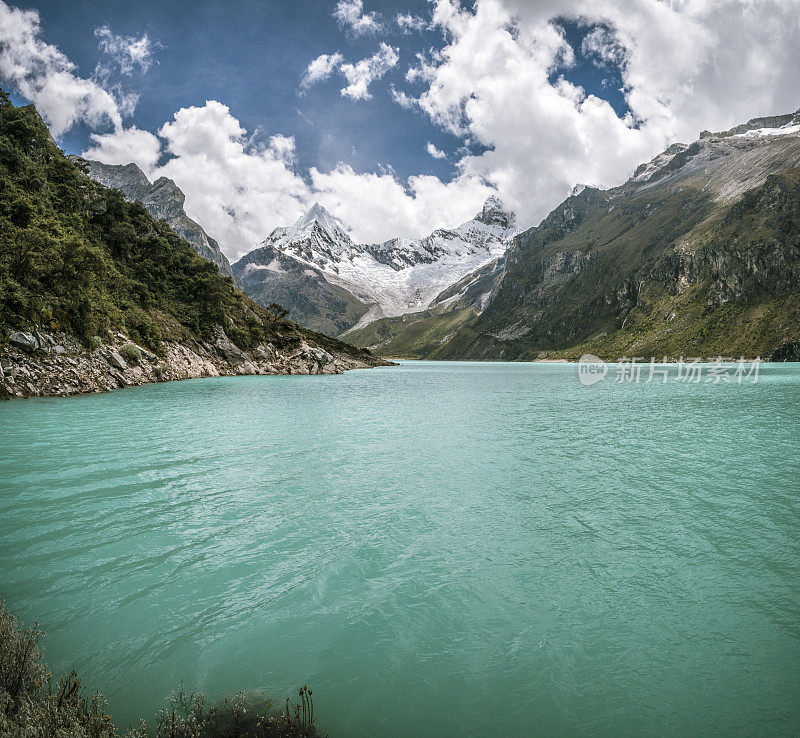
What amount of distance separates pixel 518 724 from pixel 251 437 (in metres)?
22.3

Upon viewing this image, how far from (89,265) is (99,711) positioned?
200 feet

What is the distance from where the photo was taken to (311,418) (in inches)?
1350

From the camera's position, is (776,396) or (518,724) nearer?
(518,724)

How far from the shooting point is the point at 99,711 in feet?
18.7

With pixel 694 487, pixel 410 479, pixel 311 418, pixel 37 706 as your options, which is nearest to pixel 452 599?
pixel 37 706

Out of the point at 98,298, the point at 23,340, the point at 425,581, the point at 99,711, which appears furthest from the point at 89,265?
the point at 99,711

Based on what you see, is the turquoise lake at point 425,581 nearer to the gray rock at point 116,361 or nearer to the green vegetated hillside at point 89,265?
the green vegetated hillside at point 89,265

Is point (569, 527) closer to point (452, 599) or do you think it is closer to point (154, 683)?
point (452, 599)

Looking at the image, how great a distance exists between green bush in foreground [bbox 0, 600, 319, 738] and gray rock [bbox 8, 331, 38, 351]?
41151 millimetres

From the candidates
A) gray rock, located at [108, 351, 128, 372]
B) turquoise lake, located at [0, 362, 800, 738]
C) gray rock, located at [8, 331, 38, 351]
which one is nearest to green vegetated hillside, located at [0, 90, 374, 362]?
gray rock, located at [8, 331, 38, 351]

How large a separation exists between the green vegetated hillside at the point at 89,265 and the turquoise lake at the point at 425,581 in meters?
28.5

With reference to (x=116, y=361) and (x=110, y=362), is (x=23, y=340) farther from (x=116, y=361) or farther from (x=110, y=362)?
(x=116, y=361)

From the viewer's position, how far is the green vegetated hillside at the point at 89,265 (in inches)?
1670

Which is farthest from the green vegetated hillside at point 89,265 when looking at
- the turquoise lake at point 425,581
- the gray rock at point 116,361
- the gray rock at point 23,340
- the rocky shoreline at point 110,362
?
the turquoise lake at point 425,581
